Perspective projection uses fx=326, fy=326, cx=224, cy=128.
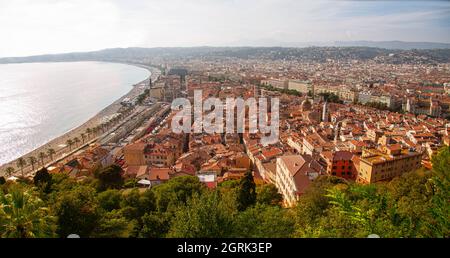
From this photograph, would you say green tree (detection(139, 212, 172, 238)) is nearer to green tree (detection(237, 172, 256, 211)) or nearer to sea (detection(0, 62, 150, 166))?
green tree (detection(237, 172, 256, 211))

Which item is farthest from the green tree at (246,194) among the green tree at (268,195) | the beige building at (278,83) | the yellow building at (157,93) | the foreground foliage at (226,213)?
the beige building at (278,83)

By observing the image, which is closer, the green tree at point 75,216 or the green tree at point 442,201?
the green tree at point 442,201

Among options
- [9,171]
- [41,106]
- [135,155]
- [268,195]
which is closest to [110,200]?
[268,195]

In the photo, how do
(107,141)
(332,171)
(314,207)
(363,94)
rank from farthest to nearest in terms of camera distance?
(363,94) < (107,141) < (332,171) < (314,207)

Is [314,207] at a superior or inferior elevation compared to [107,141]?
superior

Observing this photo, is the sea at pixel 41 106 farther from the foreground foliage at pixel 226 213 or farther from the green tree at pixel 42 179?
the foreground foliage at pixel 226 213

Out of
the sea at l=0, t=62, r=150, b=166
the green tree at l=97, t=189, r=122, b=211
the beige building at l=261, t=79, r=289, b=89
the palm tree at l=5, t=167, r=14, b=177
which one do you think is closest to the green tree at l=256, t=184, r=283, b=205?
the green tree at l=97, t=189, r=122, b=211

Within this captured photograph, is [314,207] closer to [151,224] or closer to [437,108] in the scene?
[151,224]
